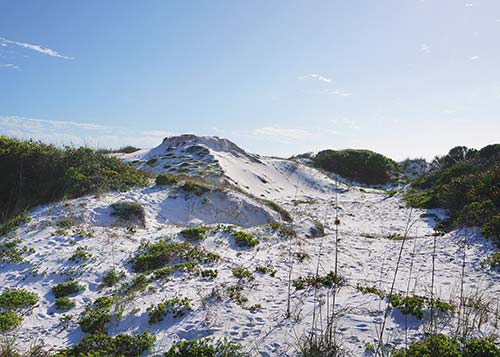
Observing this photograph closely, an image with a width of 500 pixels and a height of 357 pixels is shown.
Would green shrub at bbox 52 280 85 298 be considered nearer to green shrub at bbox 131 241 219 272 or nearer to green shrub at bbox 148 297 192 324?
green shrub at bbox 131 241 219 272

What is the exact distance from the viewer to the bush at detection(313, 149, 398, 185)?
111 feet

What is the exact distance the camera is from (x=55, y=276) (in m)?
6.79

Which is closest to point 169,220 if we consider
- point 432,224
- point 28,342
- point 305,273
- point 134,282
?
point 134,282

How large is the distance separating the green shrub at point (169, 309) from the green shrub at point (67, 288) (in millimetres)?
1987

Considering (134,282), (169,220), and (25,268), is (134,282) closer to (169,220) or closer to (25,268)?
(25,268)

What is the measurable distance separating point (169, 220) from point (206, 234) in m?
2.60

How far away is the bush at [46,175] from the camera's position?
1114 cm

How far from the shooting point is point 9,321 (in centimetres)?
512

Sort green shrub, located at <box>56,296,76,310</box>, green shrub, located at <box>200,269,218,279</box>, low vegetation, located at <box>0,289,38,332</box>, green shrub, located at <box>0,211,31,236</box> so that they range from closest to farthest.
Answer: low vegetation, located at <box>0,289,38,332</box> → green shrub, located at <box>56,296,76,310</box> → green shrub, located at <box>200,269,218,279</box> → green shrub, located at <box>0,211,31,236</box>

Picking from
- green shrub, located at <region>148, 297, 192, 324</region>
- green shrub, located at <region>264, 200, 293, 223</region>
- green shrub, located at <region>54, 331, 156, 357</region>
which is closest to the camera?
green shrub, located at <region>54, 331, 156, 357</region>

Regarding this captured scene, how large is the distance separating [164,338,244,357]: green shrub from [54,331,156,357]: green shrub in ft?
1.60

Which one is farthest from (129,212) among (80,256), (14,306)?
(14,306)

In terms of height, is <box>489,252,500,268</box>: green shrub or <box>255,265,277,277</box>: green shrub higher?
<box>489,252,500,268</box>: green shrub

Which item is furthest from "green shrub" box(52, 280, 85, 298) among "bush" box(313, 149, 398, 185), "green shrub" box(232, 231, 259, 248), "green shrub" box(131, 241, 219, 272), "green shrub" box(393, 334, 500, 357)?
"bush" box(313, 149, 398, 185)
